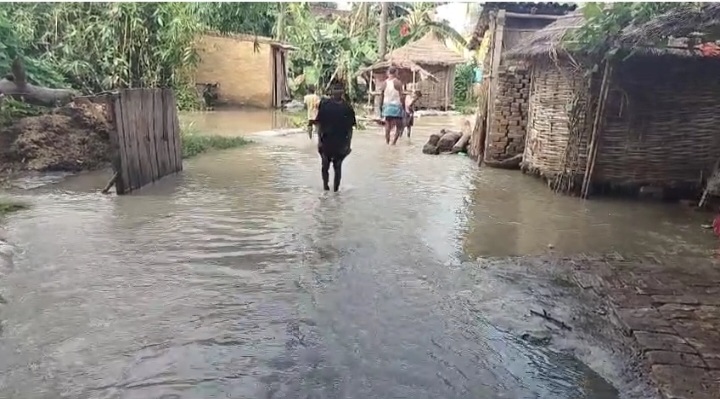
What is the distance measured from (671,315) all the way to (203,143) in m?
10.7

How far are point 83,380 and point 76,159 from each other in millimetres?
7766

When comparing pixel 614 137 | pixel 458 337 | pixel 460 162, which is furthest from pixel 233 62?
pixel 458 337

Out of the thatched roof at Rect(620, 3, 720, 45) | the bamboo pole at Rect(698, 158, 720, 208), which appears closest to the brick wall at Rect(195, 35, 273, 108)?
the thatched roof at Rect(620, 3, 720, 45)

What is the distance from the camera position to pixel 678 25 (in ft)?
23.2

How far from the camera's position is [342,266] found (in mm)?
5883

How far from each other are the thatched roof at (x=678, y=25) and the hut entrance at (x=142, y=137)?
6.46 m

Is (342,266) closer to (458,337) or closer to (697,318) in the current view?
(458,337)

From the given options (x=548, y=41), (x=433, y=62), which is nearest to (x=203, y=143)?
(x=548, y=41)

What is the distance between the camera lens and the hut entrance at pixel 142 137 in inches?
334

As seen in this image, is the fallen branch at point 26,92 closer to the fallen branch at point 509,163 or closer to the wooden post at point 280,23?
the fallen branch at point 509,163

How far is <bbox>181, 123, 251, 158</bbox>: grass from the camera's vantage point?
42.3 feet

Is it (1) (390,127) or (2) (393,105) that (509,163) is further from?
(1) (390,127)

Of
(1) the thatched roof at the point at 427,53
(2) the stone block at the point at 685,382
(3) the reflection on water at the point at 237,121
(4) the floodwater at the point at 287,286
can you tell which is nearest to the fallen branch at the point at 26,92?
(4) the floodwater at the point at 287,286

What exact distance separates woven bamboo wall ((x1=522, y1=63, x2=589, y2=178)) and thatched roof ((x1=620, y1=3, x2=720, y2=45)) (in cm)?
124
